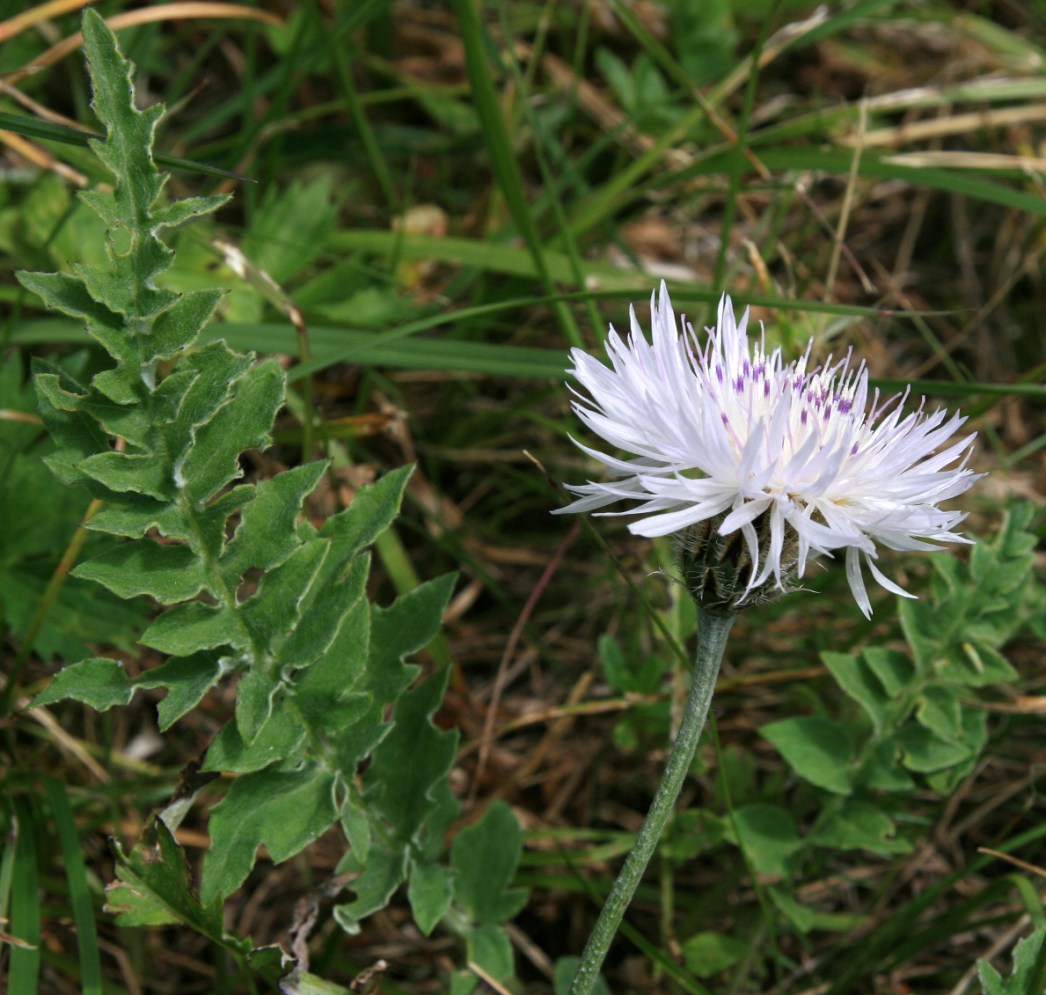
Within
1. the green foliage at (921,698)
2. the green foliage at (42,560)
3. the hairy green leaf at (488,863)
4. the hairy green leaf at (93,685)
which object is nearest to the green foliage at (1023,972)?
the green foliage at (921,698)

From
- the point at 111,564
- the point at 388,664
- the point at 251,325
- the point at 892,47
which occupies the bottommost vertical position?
the point at 388,664

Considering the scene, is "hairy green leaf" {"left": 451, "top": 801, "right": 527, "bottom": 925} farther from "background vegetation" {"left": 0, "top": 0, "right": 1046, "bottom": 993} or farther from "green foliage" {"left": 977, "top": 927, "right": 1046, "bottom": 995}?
"green foliage" {"left": 977, "top": 927, "right": 1046, "bottom": 995}

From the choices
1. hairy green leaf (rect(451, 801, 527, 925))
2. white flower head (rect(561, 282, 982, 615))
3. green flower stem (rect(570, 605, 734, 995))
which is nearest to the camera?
white flower head (rect(561, 282, 982, 615))

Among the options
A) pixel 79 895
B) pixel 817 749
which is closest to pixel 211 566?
pixel 79 895

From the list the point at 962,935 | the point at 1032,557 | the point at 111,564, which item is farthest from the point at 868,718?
the point at 111,564

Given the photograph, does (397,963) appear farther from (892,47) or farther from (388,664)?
(892,47)

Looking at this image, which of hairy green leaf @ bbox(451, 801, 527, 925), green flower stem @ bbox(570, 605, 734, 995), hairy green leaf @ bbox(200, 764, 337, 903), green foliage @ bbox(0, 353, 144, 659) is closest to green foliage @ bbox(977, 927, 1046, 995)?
green flower stem @ bbox(570, 605, 734, 995)
